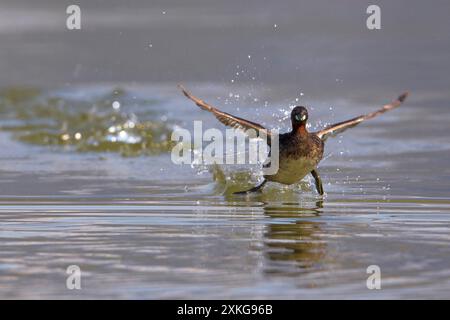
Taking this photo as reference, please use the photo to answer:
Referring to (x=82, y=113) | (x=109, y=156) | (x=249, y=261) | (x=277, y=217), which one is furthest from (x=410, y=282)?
(x=82, y=113)

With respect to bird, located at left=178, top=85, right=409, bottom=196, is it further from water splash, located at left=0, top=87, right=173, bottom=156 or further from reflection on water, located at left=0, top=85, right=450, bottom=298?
water splash, located at left=0, top=87, right=173, bottom=156

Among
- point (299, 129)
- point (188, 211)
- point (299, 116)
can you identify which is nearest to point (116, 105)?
point (299, 129)

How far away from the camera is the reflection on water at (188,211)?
353 inches

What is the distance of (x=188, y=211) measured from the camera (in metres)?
12.6

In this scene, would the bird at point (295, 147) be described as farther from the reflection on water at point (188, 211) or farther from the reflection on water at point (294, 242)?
the reflection on water at point (294, 242)

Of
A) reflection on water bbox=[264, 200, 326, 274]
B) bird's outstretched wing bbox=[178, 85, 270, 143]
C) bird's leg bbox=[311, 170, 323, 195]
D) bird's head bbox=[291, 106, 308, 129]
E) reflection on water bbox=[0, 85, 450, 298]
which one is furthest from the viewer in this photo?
bird's leg bbox=[311, 170, 323, 195]

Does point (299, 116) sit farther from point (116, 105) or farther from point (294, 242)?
point (116, 105)

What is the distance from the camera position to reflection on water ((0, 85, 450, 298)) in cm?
896

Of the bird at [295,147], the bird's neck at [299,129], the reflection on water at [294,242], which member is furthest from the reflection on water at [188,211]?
the bird's neck at [299,129]

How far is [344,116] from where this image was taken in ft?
60.8

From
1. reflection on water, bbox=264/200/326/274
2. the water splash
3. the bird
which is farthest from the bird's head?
the water splash

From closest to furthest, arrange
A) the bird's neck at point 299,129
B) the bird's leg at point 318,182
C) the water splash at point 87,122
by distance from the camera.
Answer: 1. the bird's neck at point 299,129
2. the bird's leg at point 318,182
3. the water splash at point 87,122

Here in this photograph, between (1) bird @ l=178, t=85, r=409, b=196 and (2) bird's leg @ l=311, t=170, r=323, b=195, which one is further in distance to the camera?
(2) bird's leg @ l=311, t=170, r=323, b=195

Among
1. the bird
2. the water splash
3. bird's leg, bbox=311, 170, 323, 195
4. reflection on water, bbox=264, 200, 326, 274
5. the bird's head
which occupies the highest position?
the water splash
